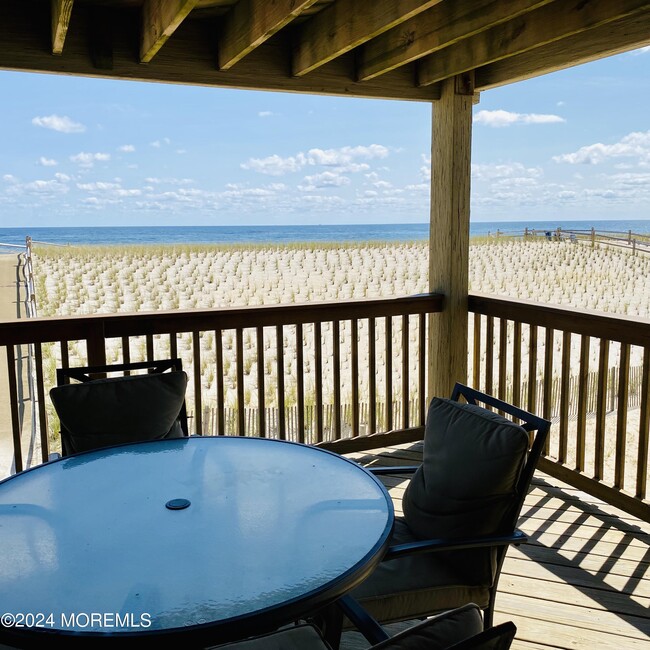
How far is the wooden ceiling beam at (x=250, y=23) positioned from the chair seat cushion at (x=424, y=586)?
2.08 metres

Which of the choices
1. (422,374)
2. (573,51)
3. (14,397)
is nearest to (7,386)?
(14,397)

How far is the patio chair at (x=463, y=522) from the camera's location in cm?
172

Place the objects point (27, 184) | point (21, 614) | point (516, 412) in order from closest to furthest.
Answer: point (21, 614), point (516, 412), point (27, 184)

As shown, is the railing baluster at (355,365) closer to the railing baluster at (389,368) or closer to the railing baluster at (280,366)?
the railing baluster at (389,368)

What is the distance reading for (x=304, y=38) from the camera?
3.40 m

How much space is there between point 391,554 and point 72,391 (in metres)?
1.42

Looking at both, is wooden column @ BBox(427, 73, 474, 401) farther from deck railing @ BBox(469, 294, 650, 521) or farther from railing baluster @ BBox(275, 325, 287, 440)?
railing baluster @ BBox(275, 325, 287, 440)

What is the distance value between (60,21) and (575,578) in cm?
323

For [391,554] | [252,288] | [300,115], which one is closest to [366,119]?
[300,115]

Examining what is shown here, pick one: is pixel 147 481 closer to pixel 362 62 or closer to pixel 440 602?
pixel 440 602

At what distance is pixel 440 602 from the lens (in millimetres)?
1789

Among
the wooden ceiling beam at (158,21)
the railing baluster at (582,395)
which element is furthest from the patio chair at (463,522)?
the wooden ceiling beam at (158,21)

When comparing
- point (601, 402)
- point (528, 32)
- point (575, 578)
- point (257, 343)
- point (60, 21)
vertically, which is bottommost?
point (575, 578)

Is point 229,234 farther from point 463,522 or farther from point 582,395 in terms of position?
point 463,522
